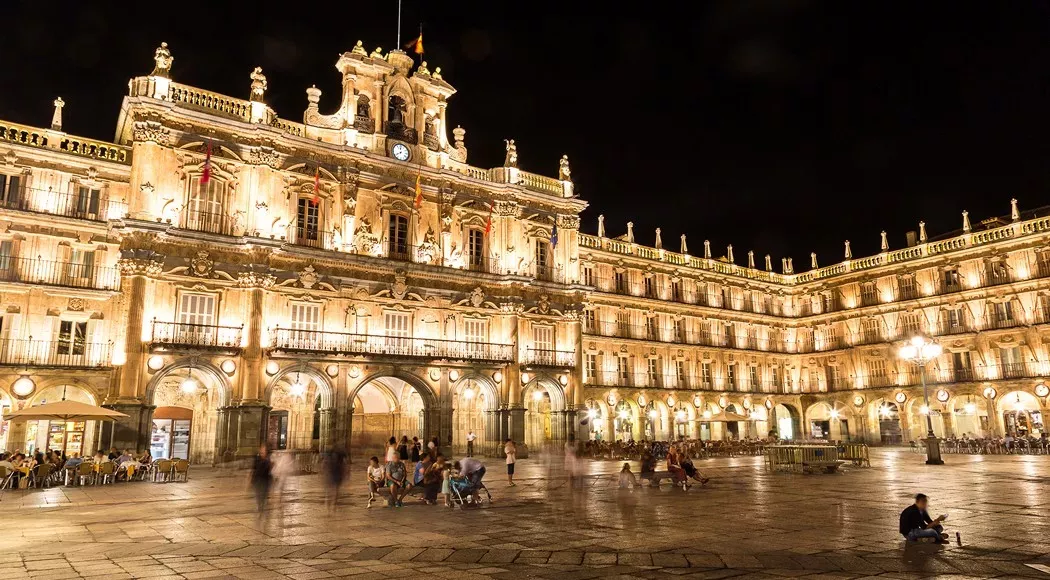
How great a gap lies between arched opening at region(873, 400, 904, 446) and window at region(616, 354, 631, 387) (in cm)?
1873

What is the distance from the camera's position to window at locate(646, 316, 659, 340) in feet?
162

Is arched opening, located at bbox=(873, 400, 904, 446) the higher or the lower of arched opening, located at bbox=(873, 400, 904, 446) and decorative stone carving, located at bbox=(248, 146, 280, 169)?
the lower

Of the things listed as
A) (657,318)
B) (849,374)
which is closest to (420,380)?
(657,318)

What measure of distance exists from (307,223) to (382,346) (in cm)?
637

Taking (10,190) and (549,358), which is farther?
(549,358)

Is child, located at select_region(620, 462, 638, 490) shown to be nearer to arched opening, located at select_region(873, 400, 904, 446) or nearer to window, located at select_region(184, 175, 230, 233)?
window, located at select_region(184, 175, 230, 233)

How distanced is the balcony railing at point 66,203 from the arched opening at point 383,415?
529 inches

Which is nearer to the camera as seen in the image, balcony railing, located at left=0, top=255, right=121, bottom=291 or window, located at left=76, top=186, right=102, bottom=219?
balcony railing, located at left=0, top=255, right=121, bottom=291

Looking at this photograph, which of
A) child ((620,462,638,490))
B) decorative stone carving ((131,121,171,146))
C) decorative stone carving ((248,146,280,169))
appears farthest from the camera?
decorative stone carving ((248,146,280,169))

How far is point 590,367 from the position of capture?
46.0 m

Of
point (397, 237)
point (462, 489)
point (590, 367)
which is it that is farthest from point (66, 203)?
point (590, 367)

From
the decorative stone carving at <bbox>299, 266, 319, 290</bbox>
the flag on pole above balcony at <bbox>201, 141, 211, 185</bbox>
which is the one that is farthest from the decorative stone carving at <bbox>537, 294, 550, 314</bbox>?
the flag on pole above balcony at <bbox>201, 141, 211, 185</bbox>

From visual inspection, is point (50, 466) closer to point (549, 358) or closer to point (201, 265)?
point (201, 265)

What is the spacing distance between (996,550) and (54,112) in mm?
35406
